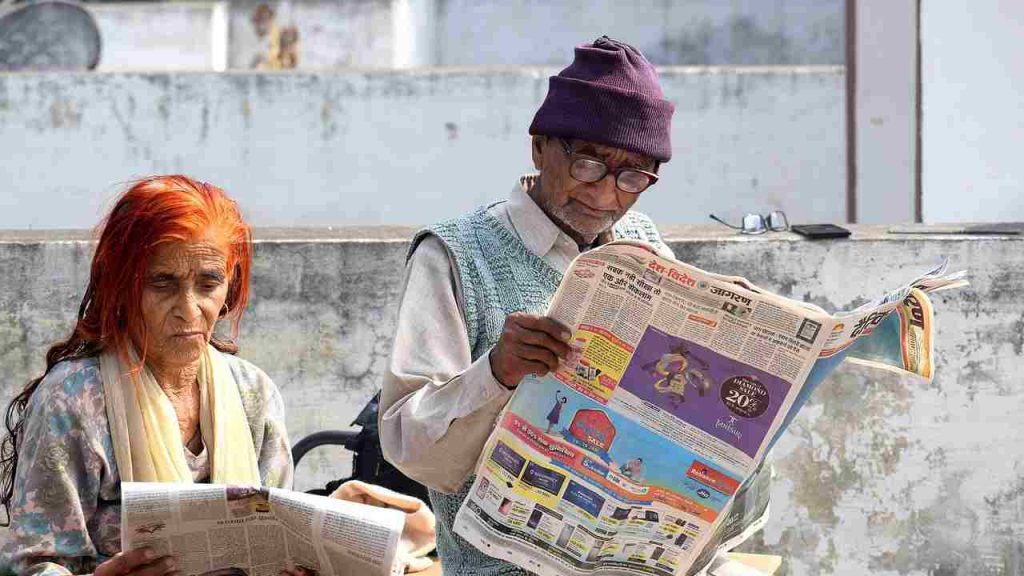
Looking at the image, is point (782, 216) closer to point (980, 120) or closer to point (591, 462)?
point (591, 462)

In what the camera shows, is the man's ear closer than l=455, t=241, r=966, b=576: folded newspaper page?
No

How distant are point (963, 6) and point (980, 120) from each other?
2.27 feet

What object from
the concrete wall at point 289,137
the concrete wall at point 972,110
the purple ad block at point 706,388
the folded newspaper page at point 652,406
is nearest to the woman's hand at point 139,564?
the folded newspaper page at point 652,406

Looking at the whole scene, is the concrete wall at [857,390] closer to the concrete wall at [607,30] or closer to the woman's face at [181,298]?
the woman's face at [181,298]

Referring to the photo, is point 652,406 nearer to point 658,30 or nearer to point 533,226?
point 533,226

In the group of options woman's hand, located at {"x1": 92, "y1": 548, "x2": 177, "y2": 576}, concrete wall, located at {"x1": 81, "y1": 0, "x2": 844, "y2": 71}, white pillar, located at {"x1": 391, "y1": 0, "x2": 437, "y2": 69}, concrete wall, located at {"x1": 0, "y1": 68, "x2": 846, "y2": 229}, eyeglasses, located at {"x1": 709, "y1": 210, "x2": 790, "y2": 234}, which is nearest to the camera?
woman's hand, located at {"x1": 92, "y1": 548, "x2": 177, "y2": 576}

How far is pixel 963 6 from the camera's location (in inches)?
330

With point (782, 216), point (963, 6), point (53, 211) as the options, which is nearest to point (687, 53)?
point (53, 211)

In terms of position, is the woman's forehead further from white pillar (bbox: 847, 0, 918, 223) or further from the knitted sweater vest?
white pillar (bbox: 847, 0, 918, 223)

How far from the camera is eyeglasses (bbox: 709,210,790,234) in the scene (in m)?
5.25

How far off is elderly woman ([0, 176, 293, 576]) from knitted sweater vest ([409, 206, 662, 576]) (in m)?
0.52

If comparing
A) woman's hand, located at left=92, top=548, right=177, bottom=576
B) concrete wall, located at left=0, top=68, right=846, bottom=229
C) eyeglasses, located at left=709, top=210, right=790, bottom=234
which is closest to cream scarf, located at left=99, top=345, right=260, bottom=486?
woman's hand, located at left=92, top=548, right=177, bottom=576

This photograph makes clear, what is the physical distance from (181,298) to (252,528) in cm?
66

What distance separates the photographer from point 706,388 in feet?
9.37
